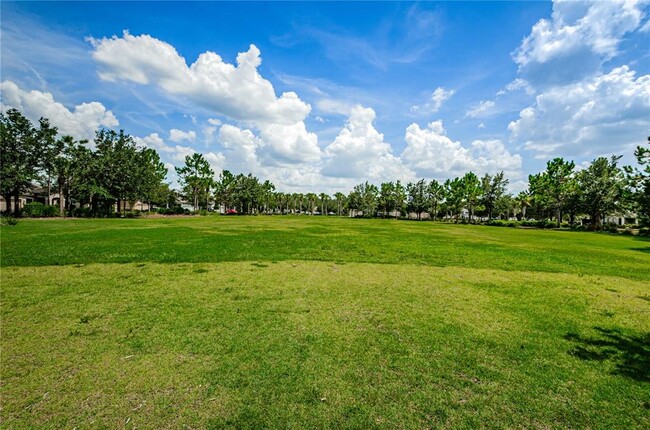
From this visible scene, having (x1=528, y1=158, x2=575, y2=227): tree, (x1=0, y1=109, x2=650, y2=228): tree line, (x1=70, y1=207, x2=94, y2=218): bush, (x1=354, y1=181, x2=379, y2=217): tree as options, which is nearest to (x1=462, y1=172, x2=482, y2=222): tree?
(x1=0, y1=109, x2=650, y2=228): tree line

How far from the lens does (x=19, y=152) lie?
44.4m

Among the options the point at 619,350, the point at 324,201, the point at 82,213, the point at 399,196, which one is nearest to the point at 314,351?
the point at 619,350

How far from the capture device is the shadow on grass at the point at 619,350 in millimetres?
5211

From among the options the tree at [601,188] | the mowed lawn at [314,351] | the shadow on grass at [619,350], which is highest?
the tree at [601,188]

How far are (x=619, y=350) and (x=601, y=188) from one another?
218 ft

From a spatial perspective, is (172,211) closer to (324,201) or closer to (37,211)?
(37,211)

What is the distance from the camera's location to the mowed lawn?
13.0 feet

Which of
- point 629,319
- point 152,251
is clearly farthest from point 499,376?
point 152,251

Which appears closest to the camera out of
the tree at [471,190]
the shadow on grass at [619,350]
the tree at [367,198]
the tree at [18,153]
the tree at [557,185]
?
the shadow on grass at [619,350]

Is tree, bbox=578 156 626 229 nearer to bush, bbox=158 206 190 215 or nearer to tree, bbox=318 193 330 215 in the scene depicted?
bush, bbox=158 206 190 215

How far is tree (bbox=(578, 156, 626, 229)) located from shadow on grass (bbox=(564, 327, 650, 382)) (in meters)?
63.9

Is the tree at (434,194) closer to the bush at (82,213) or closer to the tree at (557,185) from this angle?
the tree at (557,185)

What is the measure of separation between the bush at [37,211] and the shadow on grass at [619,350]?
6151 cm

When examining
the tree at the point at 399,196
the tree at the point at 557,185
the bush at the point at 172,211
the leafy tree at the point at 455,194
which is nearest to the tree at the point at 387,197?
the tree at the point at 399,196
